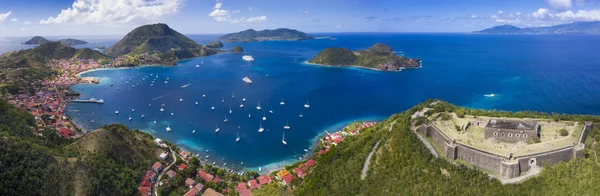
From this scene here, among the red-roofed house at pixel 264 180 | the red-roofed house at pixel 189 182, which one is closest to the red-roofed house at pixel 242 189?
the red-roofed house at pixel 264 180

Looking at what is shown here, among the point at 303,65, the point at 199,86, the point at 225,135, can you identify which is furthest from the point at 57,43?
the point at 225,135

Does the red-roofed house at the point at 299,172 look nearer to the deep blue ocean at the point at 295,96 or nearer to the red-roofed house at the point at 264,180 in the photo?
the red-roofed house at the point at 264,180

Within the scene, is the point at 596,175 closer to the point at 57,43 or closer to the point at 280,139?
the point at 280,139

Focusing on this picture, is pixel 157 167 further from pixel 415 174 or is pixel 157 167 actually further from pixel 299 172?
pixel 415 174

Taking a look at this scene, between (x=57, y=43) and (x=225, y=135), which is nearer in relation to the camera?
(x=225, y=135)

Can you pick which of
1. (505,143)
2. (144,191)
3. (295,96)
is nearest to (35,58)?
(295,96)
